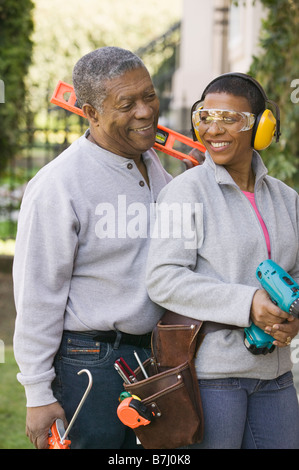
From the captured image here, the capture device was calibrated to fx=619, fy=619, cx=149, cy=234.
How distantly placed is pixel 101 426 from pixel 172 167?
7.56 metres

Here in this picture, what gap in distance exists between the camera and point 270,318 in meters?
2.20

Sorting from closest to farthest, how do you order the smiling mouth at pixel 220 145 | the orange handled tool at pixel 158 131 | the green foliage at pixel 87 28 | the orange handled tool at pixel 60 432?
the orange handled tool at pixel 60 432, the smiling mouth at pixel 220 145, the orange handled tool at pixel 158 131, the green foliage at pixel 87 28

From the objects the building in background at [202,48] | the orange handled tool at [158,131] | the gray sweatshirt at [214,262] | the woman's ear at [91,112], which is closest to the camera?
the gray sweatshirt at [214,262]

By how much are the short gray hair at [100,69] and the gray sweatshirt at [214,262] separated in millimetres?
504

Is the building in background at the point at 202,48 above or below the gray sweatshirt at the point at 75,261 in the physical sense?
above

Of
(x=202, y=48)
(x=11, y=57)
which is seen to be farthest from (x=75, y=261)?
(x=202, y=48)

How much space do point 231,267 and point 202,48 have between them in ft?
33.5

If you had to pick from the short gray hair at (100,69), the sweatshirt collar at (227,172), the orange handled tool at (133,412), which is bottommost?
the orange handled tool at (133,412)

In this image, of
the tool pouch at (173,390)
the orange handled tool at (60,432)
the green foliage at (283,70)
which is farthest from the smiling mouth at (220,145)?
the green foliage at (283,70)

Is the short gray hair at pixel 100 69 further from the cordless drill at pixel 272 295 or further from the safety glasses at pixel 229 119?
the cordless drill at pixel 272 295

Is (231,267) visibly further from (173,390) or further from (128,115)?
(128,115)

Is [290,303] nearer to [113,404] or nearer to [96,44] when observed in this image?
[113,404]

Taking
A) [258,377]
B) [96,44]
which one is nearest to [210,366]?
[258,377]

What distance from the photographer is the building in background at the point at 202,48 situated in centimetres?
1047
